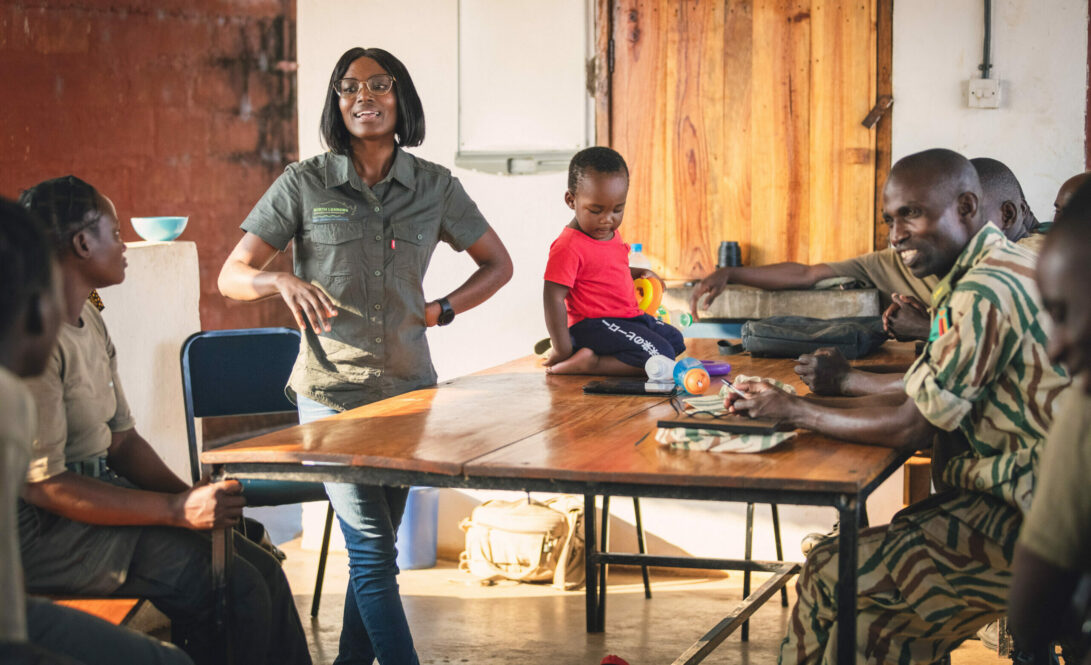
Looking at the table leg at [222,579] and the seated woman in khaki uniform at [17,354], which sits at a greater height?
the seated woman in khaki uniform at [17,354]

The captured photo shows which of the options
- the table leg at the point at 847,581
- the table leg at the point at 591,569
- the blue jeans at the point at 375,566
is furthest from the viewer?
the table leg at the point at 591,569

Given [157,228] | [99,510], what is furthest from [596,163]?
[157,228]

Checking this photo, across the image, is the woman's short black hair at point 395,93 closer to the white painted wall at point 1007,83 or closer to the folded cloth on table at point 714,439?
the folded cloth on table at point 714,439

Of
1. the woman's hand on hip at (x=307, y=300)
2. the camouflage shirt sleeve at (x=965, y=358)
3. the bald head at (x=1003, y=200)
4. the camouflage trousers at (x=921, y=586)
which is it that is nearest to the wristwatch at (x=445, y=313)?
the woman's hand on hip at (x=307, y=300)

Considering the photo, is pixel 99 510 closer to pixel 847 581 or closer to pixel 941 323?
pixel 847 581

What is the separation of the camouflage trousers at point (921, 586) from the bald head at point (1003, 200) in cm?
152

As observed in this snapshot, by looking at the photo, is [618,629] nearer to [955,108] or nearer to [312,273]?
[312,273]

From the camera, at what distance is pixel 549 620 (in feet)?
13.6

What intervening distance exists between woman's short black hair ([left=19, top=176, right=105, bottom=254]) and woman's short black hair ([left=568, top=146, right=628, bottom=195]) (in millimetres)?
1516

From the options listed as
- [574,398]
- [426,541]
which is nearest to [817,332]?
[574,398]

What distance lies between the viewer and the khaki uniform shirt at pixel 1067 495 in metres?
1.36

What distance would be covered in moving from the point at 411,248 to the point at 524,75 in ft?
6.48

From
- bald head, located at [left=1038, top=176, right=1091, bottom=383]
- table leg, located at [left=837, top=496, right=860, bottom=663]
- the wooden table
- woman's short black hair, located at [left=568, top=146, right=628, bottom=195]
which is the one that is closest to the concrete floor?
the wooden table

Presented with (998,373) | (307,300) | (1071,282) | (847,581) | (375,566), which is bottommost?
(375,566)
